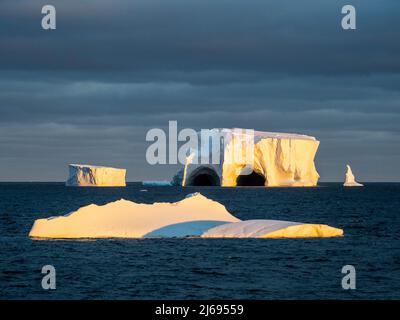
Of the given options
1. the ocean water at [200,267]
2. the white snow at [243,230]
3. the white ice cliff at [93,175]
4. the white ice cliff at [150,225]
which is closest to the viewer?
the ocean water at [200,267]

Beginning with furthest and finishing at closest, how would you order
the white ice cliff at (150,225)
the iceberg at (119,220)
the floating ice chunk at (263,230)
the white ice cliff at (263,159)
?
1. the white ice cliff at (263,159)
2. the floating ice chunk at (263,230)
3. the white ice cliff at (150,225)
4. the iceberg at (119,220)

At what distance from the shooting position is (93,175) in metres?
137

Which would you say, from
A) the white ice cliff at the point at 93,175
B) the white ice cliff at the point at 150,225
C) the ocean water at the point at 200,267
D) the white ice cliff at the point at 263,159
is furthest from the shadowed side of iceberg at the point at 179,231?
the white ice cliff at the point at 93,175

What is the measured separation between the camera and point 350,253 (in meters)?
33.0

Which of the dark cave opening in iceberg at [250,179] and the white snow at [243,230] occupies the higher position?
the dark cave opening in iceberg at [250,179]

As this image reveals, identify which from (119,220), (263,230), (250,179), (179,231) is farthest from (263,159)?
(119,220)

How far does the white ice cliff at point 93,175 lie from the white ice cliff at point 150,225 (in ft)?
320

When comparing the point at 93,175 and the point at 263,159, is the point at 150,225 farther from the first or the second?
the point at 93,175

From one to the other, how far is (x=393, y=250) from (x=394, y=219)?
23.9 metres

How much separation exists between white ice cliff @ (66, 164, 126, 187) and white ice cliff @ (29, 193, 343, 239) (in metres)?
97.6

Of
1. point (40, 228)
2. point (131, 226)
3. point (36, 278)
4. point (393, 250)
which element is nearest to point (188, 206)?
point (131, 226)

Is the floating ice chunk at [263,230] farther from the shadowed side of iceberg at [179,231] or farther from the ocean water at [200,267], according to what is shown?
the shadowed side of iceberg at [179,231]

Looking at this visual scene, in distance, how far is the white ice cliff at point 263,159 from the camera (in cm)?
11469
